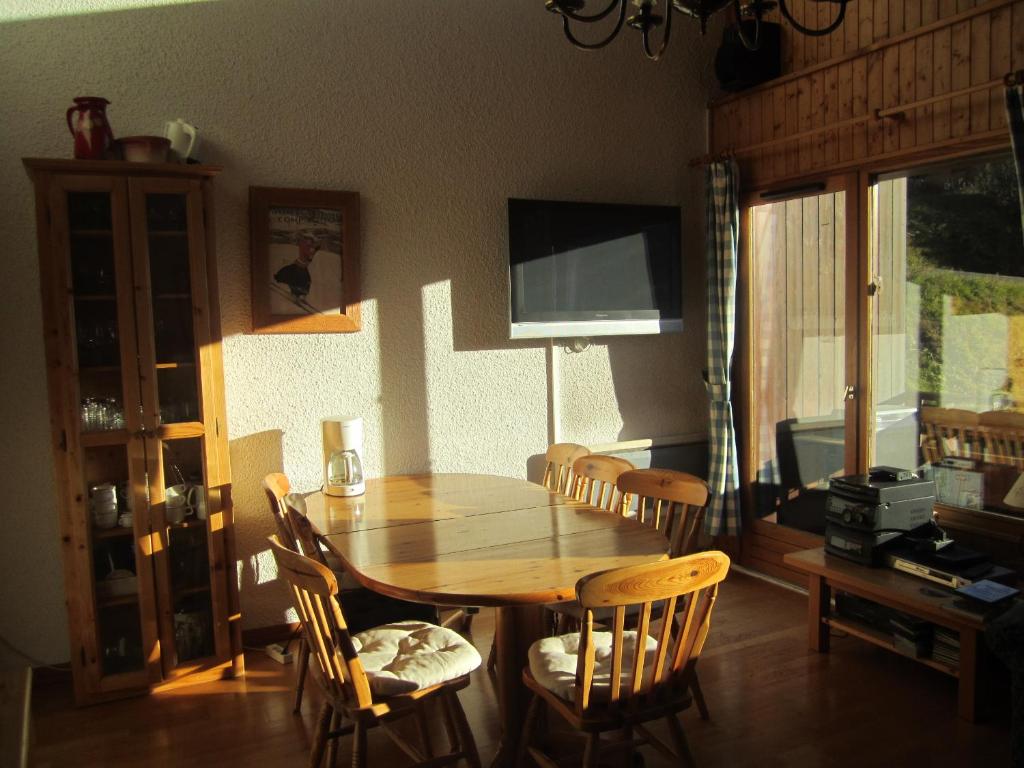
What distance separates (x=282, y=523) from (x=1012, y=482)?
2826 millimetres

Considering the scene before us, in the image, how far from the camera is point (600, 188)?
173 inches

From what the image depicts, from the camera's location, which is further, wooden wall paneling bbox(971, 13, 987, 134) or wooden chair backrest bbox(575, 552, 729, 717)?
wooden wall paneling bbox(971, 13, 987, 134)

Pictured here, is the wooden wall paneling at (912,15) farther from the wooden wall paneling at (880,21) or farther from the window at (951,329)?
the window at (951,329)

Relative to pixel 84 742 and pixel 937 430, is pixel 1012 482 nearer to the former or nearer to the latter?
pixel 937 430

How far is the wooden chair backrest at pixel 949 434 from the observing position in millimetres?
3441

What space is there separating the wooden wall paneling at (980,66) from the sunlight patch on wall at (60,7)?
3.25 metres

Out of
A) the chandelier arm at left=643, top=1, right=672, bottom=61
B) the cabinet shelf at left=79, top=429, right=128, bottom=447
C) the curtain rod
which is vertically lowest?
the cabinet shelf at left=79, top=429, right=128, bottom=447

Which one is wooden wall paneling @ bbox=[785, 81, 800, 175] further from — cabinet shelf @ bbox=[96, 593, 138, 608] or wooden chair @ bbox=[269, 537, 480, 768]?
cabinet shelf @ bbox=[96, 593, 138, 608]

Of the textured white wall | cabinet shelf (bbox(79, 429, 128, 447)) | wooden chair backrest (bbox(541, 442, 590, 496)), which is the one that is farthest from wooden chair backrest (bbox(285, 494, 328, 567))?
wooden chair backrest (bbox(541, 442, 590, 496))

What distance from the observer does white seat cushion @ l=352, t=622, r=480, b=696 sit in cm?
231

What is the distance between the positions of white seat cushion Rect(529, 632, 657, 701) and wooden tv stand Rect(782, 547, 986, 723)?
3.60 ft

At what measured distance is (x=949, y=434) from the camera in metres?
3.54

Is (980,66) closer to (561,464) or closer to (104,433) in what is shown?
(561,464)

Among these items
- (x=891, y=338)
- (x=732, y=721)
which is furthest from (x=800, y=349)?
(x=732, y=721)
